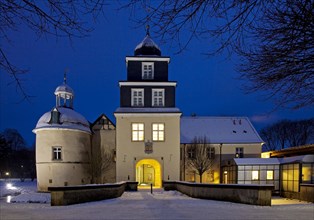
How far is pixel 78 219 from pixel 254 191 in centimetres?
898

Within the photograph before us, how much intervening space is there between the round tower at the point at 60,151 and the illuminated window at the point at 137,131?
251 inches

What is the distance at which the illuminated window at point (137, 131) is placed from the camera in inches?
1265

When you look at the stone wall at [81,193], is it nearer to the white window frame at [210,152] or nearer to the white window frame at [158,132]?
the white window frame at [158,132]

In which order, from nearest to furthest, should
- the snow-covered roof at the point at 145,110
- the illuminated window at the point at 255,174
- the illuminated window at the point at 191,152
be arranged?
the illuminated window at the point at 255,174, the snow-covered roof at the point at 145,110, the illuminated window at the point at 191,152

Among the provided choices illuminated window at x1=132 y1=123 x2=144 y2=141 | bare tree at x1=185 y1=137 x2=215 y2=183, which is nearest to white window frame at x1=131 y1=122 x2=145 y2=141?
illuminated window at x1=132 y1=123 x2=144 y2=141

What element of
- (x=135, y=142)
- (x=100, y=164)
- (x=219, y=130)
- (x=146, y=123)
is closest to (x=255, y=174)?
(x=219, y=130)

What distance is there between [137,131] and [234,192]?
627 inches

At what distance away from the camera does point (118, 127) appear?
3191 centimetres

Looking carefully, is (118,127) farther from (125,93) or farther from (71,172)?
(71,172)

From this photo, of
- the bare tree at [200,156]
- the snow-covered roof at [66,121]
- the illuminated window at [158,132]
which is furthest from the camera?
Answer: the bare tree at [200,156]

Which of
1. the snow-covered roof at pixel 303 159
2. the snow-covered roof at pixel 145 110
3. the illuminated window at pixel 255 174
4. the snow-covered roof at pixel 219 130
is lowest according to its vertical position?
the illuminated window at pixel 255 174

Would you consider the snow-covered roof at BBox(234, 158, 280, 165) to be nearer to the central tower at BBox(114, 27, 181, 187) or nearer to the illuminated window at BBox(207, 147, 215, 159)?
the central tower at BBox(114, 27, 181, 187)

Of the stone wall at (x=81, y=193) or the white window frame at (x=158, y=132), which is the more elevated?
the white window frame at (x=158, y=132)

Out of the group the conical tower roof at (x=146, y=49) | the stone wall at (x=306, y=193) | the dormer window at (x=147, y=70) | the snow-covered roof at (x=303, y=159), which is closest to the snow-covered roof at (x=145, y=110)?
the dormer window at (x=147, y=70)
